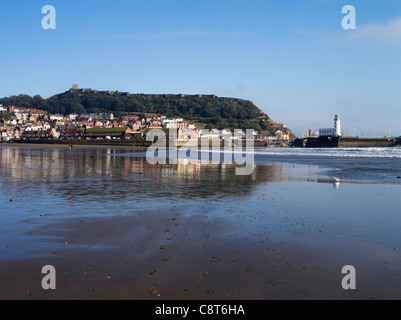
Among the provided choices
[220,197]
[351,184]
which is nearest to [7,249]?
[220,197]

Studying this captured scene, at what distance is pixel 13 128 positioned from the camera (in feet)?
554

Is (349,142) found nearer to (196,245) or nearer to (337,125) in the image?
(337,125)

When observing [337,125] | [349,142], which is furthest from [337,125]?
[349,142]

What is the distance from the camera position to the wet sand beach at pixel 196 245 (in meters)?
5.45

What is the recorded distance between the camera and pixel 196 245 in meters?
7.64

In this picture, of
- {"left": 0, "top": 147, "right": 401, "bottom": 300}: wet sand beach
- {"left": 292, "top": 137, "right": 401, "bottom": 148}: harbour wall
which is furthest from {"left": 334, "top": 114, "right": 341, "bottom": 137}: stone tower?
{"left": 0, "top": 147, "right": 401, "bottom": 300}: wet sand beach
